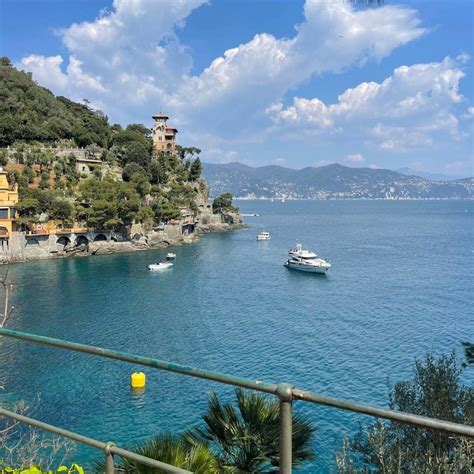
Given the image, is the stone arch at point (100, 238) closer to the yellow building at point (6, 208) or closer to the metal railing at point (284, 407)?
the yellow building at point (6, 208)

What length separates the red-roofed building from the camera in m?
100

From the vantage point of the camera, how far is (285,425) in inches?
75.9

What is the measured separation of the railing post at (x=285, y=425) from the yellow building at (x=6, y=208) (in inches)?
2339

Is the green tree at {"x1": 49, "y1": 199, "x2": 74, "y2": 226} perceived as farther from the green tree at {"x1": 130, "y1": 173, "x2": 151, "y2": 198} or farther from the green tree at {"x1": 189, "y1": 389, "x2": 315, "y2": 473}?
the green tree at {"x1": 189, "y1": 389, "x2": 315, "y2": 473}

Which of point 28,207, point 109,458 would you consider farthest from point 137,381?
point 28,207

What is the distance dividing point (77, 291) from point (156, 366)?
42.3 meters

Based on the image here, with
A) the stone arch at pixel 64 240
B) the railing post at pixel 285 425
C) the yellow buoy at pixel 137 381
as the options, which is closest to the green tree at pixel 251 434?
the railing post at pixel 285 425

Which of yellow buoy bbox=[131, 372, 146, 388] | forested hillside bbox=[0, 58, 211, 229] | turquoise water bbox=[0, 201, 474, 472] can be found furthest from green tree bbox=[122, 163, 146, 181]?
yellow buoy bbox=[131, 372, 146, 388]

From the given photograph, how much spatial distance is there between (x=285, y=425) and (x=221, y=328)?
3006 centimetres

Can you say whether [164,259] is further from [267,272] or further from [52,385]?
[52,385]

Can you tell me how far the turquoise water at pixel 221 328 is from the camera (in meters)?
19.9

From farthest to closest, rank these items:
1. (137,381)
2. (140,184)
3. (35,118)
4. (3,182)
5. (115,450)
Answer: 1. (35,118)
2. (140,184)
3. (3,182)
4. (137,381)
5. (115,450)

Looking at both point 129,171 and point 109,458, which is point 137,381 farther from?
point 129,171

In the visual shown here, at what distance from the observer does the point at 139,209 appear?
225 ft
